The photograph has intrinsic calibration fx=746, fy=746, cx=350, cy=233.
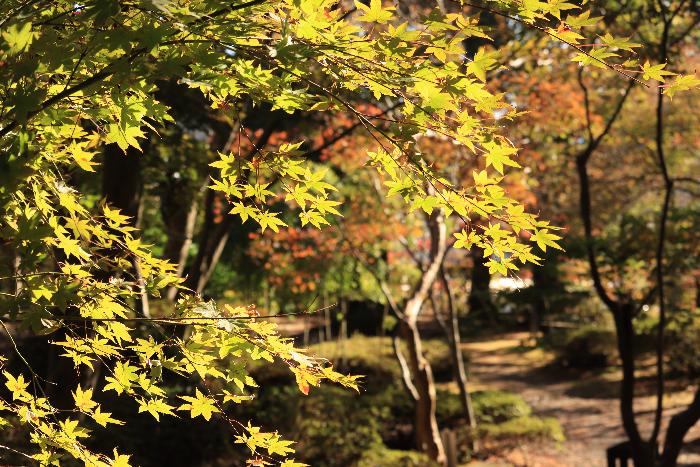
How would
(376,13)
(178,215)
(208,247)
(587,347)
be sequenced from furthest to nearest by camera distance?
(587,347) → (178,215) → (208,247) → (376,13)

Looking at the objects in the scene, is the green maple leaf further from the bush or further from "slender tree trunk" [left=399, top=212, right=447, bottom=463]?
the bush

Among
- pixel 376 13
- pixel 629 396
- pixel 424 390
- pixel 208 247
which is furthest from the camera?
pixel 424 390

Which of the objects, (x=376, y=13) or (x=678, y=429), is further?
(x=678, y=429)

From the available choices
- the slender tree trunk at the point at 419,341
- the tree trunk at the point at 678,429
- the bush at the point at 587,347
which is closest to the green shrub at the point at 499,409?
the slender tree trunk at the point at 419,341

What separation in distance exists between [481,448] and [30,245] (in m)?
11.9

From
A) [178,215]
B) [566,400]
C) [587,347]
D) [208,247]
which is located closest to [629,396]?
[208,247]

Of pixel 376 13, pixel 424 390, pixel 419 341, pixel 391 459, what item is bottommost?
pixel 391 459

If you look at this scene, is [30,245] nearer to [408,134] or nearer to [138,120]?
[138,120]

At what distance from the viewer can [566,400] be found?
17656mm

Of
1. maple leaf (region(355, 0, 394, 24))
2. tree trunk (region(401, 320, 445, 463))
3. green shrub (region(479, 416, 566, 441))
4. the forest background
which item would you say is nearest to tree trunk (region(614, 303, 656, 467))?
the forest background

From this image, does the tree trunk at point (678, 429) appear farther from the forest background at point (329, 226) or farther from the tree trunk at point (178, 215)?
the tree trunk at point (178, 215)

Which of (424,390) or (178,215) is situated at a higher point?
(178,215)

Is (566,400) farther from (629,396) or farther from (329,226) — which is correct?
(329,226)

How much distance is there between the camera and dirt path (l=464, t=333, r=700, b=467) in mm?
12969
